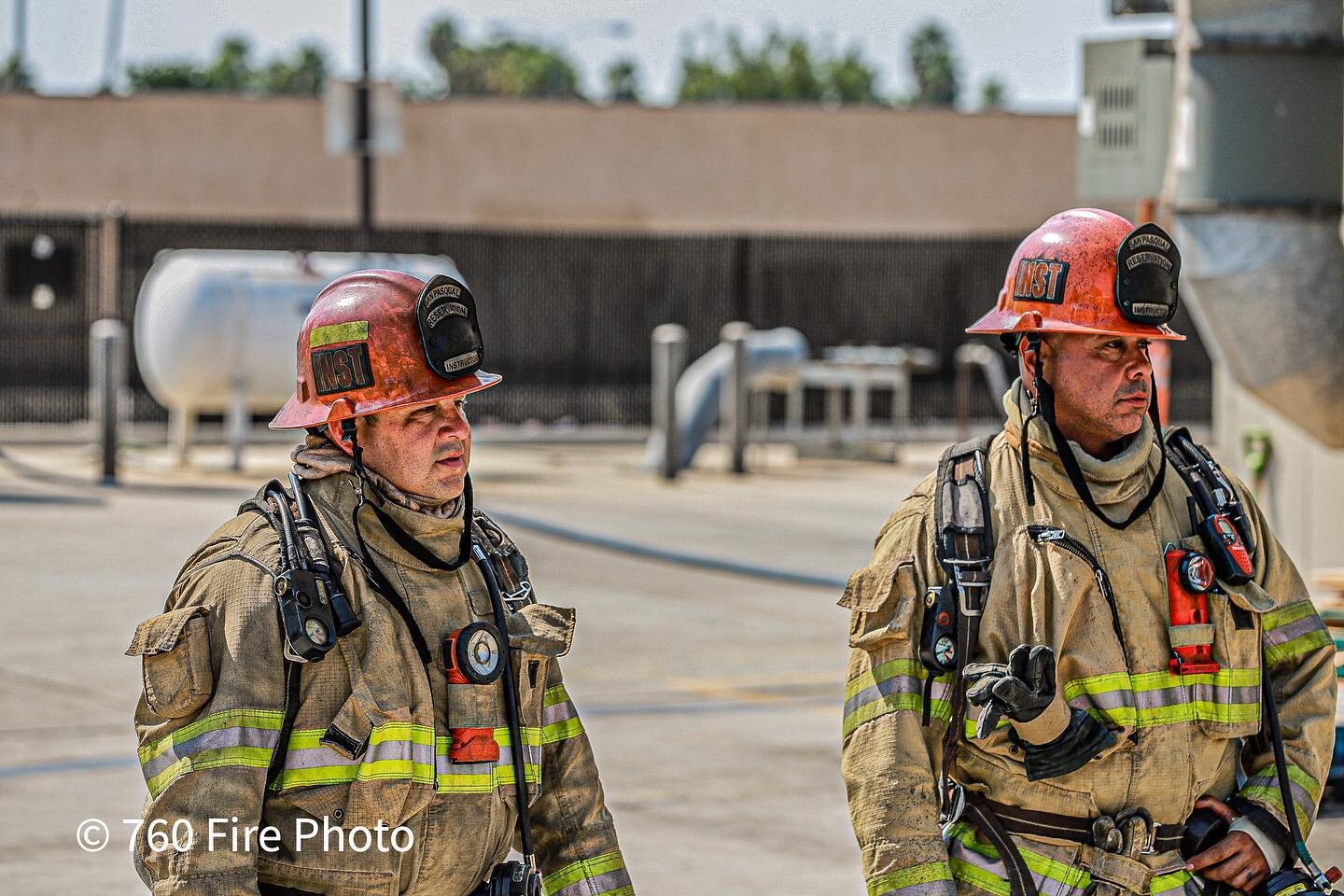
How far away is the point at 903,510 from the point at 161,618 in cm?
143

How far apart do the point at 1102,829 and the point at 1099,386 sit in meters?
0.83

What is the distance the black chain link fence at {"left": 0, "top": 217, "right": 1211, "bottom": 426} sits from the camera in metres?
28.7

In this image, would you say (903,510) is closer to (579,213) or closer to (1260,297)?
(1260,297)

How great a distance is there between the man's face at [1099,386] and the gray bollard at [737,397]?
16.9 meters

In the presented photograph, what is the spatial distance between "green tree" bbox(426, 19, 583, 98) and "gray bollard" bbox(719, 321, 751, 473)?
90.6 m

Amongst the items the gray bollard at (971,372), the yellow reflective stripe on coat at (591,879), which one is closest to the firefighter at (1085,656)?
the yellow reflective stripe on coat at (591,879)

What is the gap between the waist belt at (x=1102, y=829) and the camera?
3598mm

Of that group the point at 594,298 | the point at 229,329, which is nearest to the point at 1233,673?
the point at 229,329

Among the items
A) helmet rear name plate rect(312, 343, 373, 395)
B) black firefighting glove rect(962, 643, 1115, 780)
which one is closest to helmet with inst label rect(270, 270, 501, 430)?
helmet rear name plate rect(312, 343, 373, 395)

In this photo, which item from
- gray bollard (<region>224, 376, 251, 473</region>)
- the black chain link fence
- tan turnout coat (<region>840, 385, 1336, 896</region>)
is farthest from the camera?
the black chain link fence

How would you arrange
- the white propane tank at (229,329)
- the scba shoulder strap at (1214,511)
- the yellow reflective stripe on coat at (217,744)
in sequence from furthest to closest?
the white propane tank at (229,329) < the scba shoulder strap at (1214,511) < the yellow reflective stripe on coat at (217,744)

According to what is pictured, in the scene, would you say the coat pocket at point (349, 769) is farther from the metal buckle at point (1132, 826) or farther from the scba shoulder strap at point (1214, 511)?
the scba shoulder strap at point (1214, 511)

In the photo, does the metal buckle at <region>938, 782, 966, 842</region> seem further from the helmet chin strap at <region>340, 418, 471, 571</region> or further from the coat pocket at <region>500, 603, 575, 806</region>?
the helmet chin strap at <region>340, 418, 471, 571</region>

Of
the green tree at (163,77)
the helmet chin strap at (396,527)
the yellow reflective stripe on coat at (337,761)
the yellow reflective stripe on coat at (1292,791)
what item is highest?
the green tree at (163,77)
